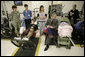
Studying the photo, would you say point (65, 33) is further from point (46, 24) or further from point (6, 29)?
point (6, 29)

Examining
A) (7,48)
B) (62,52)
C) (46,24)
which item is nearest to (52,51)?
(62,52)

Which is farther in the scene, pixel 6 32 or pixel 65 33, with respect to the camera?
pixel 6 32

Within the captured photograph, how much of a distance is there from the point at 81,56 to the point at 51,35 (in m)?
1.13

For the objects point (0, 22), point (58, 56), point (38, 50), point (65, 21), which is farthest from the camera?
point (0, 22)

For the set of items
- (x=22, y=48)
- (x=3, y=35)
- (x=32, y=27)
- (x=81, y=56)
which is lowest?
(x=81, y=56)

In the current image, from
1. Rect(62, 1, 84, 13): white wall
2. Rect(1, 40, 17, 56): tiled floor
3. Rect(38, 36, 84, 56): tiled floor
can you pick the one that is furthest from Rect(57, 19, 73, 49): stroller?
Rect(62, 1, 84, 13): white wall

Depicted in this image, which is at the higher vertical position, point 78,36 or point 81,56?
point 78,36

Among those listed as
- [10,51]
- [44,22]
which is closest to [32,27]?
[44,22]

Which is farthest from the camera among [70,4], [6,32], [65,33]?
[70,4]

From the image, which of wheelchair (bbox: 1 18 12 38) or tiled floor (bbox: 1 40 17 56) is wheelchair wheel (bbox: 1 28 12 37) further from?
tiled floor (bbox: 1 40 17 56)

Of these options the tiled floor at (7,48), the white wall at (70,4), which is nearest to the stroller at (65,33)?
Answer: the tiled floor at (7,48)

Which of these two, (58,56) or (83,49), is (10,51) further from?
(83,49)

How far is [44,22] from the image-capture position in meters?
2.70

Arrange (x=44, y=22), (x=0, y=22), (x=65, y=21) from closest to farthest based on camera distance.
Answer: (x=65, y=21) < (x=44, y=22) < (x=0, y=22)
